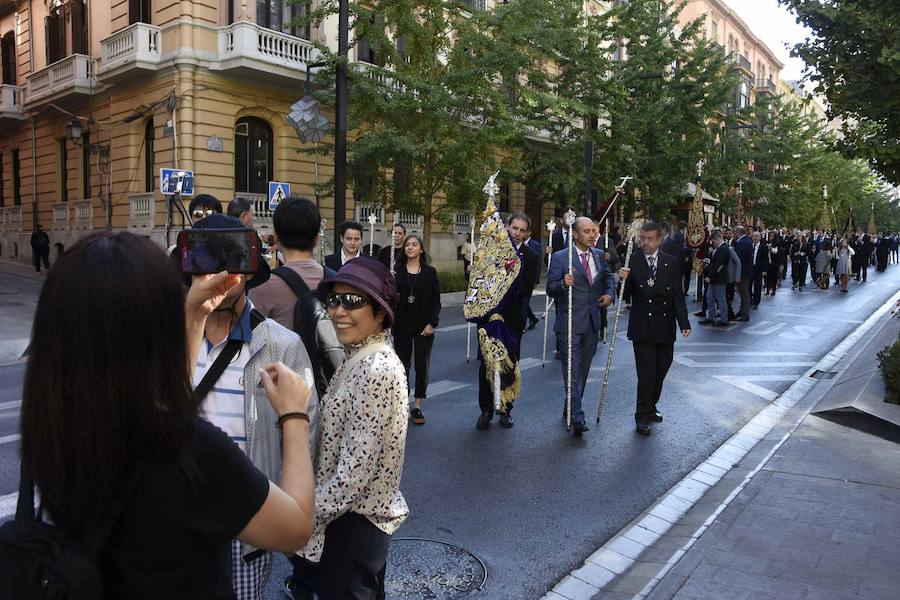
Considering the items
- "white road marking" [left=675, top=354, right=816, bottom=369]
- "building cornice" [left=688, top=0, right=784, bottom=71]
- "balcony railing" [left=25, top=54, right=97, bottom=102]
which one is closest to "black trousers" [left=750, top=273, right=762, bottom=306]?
"white road marking" [left=675, top=354, right=816, bottom=369]

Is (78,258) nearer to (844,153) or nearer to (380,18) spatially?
(844,153)

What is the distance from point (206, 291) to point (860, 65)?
31.1 ft

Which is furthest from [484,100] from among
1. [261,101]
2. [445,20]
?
[261,101]

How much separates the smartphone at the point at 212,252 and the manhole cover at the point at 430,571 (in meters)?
2.27

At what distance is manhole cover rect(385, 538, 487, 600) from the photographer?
12.4 feet

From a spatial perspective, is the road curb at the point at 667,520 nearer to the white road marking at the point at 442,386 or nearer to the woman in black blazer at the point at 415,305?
the woman in black blazer at the point at 415,305

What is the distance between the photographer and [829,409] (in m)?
7.13

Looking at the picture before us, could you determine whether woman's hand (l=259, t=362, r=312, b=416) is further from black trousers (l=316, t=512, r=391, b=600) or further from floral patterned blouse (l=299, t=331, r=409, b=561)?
black trousers (l=316, t=512, r=391, b=600)

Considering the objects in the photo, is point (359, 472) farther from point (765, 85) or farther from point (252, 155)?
point (765, 85)

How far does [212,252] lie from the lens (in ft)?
6.68

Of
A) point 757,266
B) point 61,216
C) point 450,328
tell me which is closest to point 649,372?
point 450,328

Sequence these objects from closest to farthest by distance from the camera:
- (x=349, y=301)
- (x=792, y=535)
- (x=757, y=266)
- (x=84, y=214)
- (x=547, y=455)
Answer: (x=349, y=301) → (x=792, y=535) → (x=547, y=455) → (x=757, y=266) → (x=84, y=214)

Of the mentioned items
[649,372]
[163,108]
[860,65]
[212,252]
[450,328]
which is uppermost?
[163,108]

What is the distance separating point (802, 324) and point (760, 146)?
25.3m
